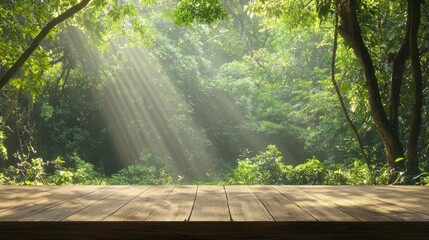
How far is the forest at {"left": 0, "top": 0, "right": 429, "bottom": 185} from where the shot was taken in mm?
7457

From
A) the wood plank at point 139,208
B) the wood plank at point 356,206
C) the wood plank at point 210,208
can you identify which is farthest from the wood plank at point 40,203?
the wood plank at point 356,206

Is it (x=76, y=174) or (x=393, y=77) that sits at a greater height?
(x=393, y=77)

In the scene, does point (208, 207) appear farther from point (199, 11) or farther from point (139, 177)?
point (139, 177)

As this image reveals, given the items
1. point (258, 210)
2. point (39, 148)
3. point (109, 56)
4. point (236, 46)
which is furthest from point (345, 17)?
point (236, 46)

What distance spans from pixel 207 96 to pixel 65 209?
61.0 ft

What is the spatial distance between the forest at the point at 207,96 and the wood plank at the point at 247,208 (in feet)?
11.2

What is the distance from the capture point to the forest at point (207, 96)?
24.5ft

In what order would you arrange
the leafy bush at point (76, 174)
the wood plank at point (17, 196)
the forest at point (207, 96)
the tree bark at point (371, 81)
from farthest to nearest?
1. the leafy bush at point (76, 174)
2. the forest at point (207, 96)
3. the tree bark at point (371, 81)
4. the wood plank at point (17, 196)

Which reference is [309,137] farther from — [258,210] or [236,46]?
[258,210]

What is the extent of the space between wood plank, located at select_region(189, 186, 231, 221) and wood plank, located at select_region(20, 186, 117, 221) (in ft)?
1.87

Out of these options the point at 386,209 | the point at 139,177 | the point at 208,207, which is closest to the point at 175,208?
the point at 208,207

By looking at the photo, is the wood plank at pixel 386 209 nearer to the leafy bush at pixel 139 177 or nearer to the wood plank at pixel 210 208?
the wood plank at pixel 210 208

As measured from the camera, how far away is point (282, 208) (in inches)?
94.8
